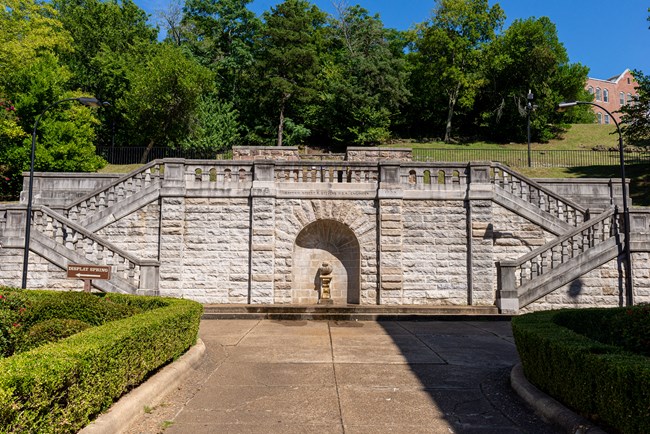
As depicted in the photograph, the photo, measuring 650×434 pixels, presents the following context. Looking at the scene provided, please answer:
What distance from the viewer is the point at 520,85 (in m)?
54.9

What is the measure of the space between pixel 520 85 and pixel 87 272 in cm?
5553

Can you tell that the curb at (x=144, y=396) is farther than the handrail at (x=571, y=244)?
No

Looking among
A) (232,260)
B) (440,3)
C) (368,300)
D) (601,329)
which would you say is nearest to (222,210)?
(232,260)

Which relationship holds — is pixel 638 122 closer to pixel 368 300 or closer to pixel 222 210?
pixel 368 300

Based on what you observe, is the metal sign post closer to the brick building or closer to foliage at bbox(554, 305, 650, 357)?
foliage at bbox(554, 305, 650, 357)

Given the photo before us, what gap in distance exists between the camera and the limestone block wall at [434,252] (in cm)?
1597

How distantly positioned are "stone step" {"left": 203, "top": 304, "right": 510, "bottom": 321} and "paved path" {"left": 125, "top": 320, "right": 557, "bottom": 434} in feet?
8.95

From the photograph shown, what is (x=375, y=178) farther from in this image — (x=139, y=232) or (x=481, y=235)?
(x=139, y=232)

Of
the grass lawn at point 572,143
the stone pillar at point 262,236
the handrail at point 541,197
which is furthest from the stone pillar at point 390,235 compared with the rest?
the grass lawn at point 572,143

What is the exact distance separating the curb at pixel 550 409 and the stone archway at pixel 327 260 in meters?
9.74

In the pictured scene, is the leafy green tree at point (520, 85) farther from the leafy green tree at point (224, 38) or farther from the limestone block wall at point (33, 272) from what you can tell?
the limestone block wall at point (33, 272)

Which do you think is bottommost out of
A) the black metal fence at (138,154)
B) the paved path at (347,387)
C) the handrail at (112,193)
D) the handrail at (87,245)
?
the paved path at (347,387)

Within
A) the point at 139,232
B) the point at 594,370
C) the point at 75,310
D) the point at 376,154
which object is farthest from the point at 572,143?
the point at 75,310

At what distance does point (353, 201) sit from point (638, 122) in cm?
2346
